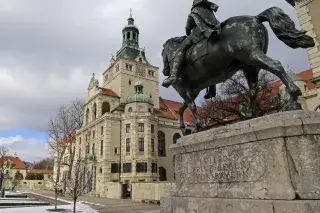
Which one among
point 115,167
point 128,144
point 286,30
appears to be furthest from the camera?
point 128,144

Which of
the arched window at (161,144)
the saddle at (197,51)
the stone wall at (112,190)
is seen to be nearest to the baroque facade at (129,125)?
the arched window at (161,144)

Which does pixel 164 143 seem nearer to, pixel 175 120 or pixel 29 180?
pixel 175 120

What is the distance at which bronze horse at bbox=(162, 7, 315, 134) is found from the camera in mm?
4422

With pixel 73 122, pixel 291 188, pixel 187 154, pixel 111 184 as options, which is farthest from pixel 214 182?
pixel 73 122

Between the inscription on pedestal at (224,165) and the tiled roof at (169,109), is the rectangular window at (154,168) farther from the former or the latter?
the inscription on pedestal at (224,165)

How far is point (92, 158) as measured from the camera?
142ft

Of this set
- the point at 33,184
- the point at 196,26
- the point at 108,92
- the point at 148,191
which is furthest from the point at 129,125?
the point at 33,184

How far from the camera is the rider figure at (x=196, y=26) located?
564 centimetres

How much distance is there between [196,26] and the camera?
5.98 meters

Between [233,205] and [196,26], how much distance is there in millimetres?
3746

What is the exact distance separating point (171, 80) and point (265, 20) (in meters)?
2.11

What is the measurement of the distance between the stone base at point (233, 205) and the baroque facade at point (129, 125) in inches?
1233

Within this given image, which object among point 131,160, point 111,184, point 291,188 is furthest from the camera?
point 131,160

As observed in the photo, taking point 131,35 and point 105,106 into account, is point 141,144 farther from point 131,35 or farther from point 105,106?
point 131,35
